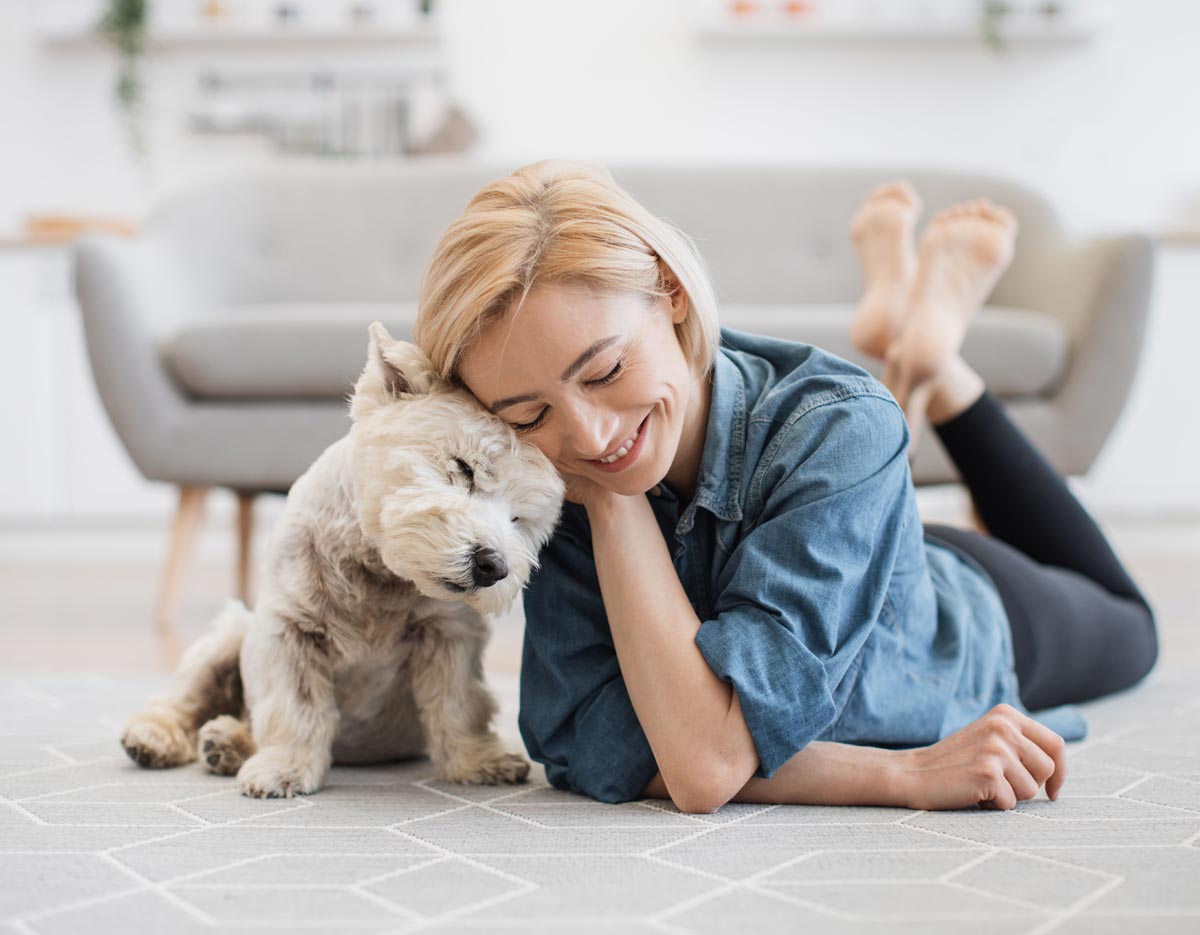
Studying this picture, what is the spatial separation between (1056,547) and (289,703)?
1283 mm

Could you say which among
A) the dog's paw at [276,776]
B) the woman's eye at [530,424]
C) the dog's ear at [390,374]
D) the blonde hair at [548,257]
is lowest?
the dog's paw at [276,776]

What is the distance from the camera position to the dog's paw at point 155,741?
1.45 meters

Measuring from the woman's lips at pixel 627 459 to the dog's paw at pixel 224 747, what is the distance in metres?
0.57

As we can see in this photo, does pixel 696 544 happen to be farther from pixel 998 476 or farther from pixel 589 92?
pixel 589 92

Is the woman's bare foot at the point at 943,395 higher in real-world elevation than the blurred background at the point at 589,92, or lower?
lower

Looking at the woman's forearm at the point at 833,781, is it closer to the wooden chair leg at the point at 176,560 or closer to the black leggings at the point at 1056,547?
the black leggings at the point at 1056,547

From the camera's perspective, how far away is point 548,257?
114 cm

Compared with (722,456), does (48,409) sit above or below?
below

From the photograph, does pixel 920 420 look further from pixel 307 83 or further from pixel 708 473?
pixel 307 83

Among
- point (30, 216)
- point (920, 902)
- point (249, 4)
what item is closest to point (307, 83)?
point (249, 4)

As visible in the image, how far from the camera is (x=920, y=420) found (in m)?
1.94

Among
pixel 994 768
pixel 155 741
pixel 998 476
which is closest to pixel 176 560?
pixel 155 741

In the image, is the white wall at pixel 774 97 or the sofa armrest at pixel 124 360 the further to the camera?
the white wall at pixel 774 97

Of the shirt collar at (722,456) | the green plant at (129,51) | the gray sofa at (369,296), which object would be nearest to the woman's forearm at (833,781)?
the shirt collar at (722,456)
